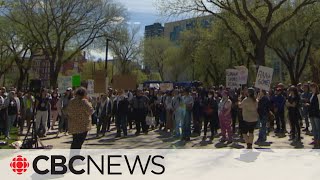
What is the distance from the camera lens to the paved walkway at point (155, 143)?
42.8 ft

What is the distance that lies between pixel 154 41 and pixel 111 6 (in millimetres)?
35143

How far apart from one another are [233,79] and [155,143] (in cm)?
679

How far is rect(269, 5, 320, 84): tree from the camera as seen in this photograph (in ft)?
95.1

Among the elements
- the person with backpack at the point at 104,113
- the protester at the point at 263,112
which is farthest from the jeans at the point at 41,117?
the protester at the point at 263,112

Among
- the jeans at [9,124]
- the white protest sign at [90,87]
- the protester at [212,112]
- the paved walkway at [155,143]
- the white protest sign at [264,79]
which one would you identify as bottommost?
the paved walkway at [155,143]

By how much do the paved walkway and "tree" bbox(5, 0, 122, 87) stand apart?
71.9 feet

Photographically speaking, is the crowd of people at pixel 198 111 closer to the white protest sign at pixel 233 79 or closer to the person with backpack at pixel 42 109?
the person with backpack at pixel 42 109

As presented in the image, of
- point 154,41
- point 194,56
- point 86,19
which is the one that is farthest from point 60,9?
point 154,41

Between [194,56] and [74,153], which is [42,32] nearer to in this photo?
[194,56]

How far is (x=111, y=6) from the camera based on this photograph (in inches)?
1542

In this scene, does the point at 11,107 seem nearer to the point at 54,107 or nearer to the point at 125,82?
the point at 54,107

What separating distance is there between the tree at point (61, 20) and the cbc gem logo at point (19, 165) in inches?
1046

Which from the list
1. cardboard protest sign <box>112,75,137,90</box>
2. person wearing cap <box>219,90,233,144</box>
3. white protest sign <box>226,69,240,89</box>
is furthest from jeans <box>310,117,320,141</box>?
cardboard protest sign <box>112,75,137,90</box>

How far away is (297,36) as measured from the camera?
118 feet
